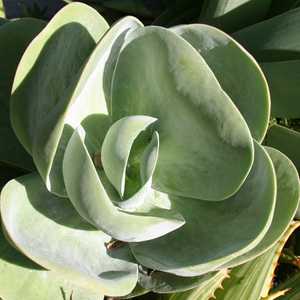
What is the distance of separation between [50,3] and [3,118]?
507 millimetres

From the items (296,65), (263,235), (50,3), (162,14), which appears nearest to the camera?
(263,235)

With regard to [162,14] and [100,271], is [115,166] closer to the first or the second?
[100,271]

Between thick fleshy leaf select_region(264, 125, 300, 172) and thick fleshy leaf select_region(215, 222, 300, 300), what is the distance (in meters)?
0.13

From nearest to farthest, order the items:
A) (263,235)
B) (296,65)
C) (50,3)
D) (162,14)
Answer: (263,235) < (296,65) < (162,14) < (50,3)

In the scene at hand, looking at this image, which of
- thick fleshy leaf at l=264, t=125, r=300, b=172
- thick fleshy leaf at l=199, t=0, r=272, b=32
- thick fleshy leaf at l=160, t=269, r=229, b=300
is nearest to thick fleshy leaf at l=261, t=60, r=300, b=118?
thick fleshy leaf at l=264, t=125, r=300, b=172

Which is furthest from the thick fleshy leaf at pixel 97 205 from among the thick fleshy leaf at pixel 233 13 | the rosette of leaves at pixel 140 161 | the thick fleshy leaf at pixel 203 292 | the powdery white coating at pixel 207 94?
the thick fleshy leaf at pixel 233 13

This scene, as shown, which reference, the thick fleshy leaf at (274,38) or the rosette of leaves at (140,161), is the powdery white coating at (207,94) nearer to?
the rosette of leaves at (140,161)

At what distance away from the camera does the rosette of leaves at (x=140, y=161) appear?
2.26ft

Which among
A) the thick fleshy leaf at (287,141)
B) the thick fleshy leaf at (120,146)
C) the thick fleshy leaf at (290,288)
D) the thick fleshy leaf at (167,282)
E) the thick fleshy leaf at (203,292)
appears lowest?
the thick fleshy leaf at (290,288)

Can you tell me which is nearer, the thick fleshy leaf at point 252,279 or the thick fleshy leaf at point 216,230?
the thick fleshy leaf at point 216,230

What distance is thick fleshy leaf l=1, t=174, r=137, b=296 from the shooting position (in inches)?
27.3

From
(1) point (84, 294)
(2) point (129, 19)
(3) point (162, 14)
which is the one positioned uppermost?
(2) point (129, 19)

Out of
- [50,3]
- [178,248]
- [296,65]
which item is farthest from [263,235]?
[50,3]

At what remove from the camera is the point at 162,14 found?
3.57 ft
